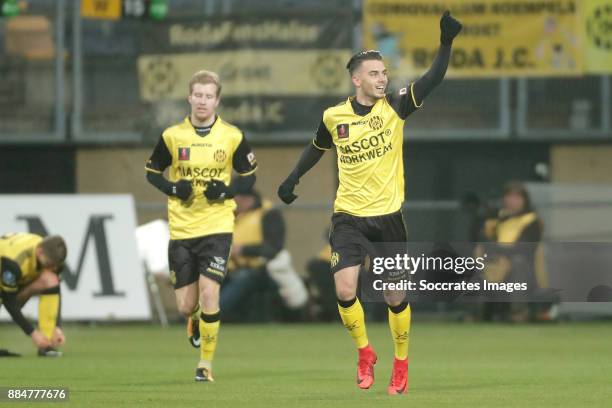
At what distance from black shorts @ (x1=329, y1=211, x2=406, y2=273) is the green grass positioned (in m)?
0.92

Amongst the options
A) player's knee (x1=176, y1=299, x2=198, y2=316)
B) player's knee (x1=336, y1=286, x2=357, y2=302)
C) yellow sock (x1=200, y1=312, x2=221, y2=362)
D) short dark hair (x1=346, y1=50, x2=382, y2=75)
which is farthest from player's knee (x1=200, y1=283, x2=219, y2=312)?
short dark hair (x1=346, y1=50, x2=382, y2=75)

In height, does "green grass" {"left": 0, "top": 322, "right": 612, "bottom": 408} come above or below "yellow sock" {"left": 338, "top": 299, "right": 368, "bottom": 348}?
below

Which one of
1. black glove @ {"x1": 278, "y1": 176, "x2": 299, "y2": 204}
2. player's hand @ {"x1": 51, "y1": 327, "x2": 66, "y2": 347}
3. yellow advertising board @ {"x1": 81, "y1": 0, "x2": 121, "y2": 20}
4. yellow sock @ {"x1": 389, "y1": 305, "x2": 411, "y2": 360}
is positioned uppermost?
black glove @ {"x1": 278, "y1": 176, "x2": 299, "y2": 204}

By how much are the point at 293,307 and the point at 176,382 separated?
9690 mm

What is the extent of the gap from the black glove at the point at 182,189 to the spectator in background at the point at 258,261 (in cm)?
863

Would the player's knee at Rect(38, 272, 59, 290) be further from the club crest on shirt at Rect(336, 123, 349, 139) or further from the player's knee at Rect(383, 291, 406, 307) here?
the player's knee at Rect(383, 291, 406, 307)

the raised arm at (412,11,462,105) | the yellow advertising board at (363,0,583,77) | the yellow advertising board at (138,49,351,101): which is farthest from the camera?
the yellow advertising board at (138,49,351,101)

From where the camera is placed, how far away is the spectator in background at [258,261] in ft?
72.4

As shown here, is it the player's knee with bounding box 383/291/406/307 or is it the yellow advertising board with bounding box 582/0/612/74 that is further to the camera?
the yellow advertising board with bounding box 582/0/612/74

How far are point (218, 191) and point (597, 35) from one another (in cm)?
1147

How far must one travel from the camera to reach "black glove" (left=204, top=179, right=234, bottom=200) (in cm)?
1319

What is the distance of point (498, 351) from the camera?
56.8 ft

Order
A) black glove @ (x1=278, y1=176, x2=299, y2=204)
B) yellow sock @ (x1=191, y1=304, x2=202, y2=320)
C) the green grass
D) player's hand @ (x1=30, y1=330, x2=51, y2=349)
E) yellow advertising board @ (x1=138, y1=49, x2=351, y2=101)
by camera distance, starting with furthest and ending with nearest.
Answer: yellow advertising board @ (x1=138, y1=49, x2=351, y2=101) → player's hand @ (x1=30, y1=330, x2=51, y2=349) → yellow sock @ (x1=191, y1=304, x2=202, y2=320) → black glove @ (x1=278, y1=176, x2=299, y2=204) → the green grass

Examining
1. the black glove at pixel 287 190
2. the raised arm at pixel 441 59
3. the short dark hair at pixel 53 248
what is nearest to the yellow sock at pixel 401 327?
the black glove at pixel 287 190
